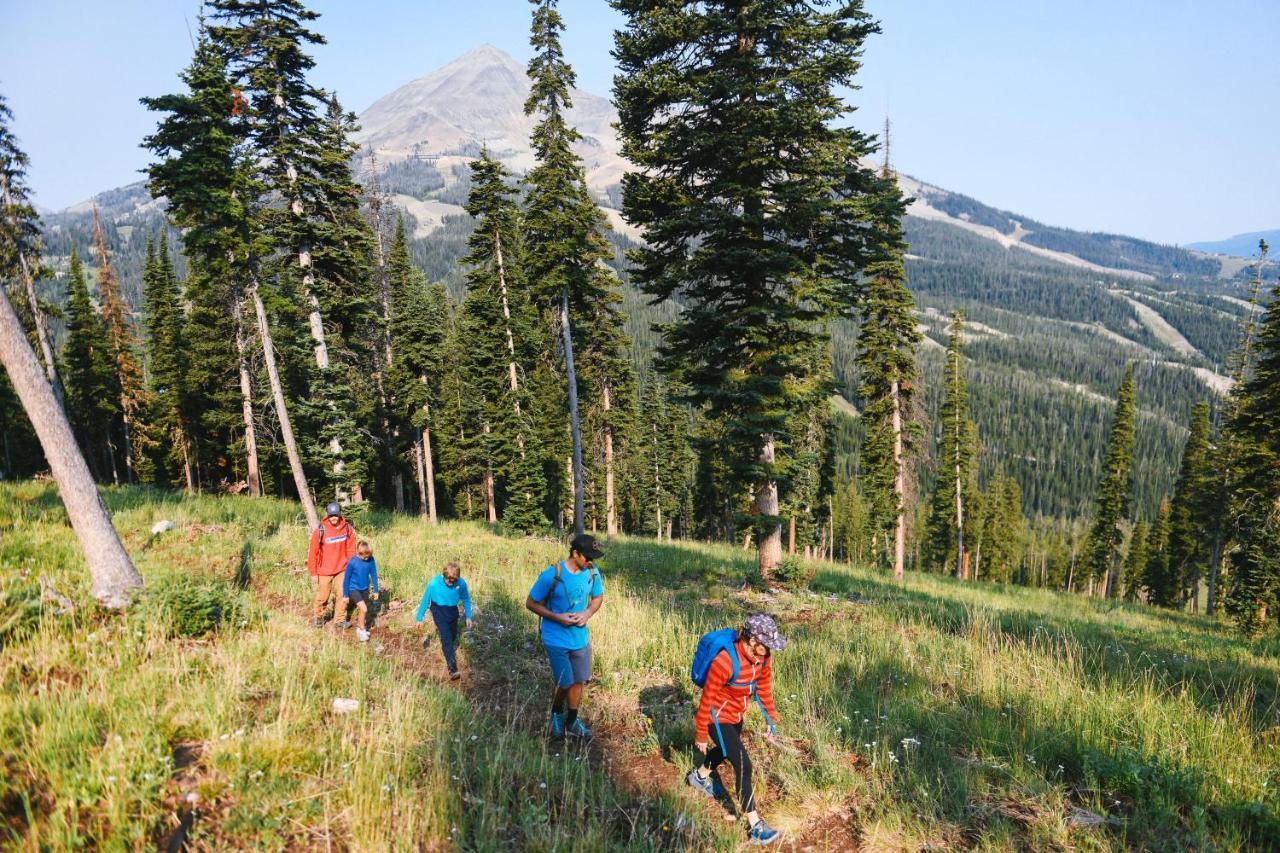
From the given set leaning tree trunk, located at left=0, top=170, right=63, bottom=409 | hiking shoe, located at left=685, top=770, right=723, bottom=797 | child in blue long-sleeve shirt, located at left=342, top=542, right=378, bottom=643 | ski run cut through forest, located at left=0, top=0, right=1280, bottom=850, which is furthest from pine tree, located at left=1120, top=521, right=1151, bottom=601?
leaning tree trunk, located at left=0, top=170, right=63, bottom=409

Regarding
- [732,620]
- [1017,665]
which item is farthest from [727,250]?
[1017,665]

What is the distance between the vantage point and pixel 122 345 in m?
39.1

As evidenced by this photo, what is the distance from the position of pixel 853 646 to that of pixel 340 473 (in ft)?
50.5

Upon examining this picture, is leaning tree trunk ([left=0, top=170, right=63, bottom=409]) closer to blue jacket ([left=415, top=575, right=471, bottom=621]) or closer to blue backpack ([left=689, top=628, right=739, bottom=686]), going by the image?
blue jacket ([left=415, top=575, right=471, bottom=621])

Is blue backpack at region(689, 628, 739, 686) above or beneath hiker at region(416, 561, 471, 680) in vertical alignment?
above

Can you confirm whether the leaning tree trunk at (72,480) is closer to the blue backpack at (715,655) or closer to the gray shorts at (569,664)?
the gray shorts at (569,664)

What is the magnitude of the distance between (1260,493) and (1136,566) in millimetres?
52796

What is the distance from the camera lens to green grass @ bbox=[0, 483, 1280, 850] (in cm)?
387

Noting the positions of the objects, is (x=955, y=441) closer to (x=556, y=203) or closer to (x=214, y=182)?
(x=556, y=203)

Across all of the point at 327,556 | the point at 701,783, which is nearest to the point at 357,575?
the point at 327,556

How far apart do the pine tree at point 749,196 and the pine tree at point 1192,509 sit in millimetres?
40972

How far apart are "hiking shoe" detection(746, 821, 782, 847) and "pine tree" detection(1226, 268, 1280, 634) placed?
82.3 feet

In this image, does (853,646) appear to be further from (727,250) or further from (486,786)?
(727,250)

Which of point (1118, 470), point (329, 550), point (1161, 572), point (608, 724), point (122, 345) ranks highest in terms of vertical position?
point (122, 345)
